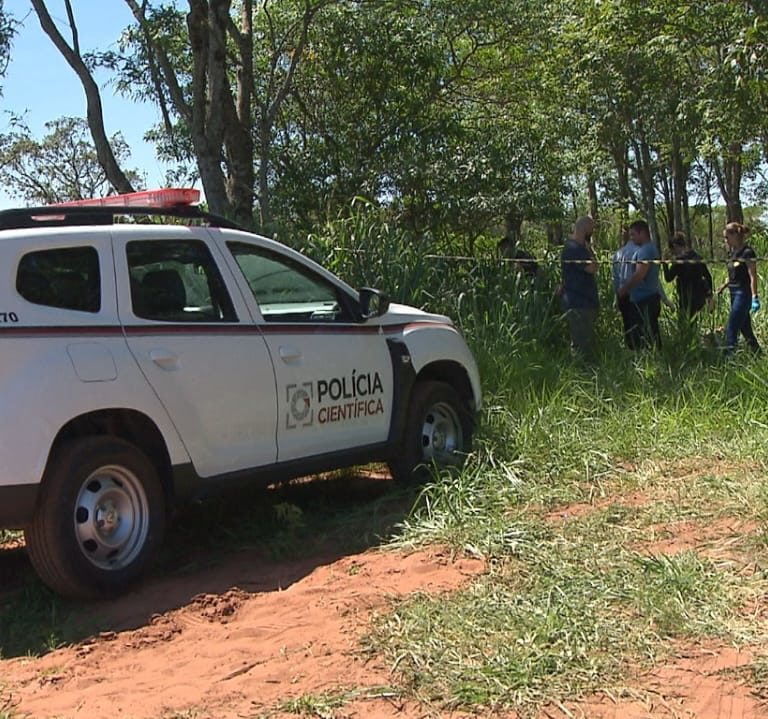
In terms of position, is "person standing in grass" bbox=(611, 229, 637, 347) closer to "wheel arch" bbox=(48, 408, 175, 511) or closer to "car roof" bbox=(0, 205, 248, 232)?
"car roof" bbox=(0, 205, 248, 232)

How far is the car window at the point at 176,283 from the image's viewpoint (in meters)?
5.14

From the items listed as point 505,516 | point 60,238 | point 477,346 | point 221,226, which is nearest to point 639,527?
point 505,516

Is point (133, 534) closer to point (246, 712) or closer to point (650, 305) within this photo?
point (246, 712)

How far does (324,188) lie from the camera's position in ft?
47.6

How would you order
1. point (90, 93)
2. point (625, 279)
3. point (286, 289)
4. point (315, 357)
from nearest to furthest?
1. point (315, 357)
2. point (286, 289)
3. point (625, 279)
4. point (90, 93)

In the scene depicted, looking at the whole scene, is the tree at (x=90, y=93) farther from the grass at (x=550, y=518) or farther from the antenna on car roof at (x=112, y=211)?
the antenna on car roof at (x=112, y=211)

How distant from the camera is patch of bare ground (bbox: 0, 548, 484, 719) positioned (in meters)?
3.72

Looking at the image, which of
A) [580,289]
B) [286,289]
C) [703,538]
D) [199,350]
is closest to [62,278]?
[199,350]

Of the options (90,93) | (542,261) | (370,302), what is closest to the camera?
(370,302)

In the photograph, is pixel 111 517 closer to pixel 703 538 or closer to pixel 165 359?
pixel 165 359

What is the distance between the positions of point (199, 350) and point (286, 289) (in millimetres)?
961

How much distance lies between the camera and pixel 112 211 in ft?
17.4

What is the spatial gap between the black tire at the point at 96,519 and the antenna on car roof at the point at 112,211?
3.69 feet

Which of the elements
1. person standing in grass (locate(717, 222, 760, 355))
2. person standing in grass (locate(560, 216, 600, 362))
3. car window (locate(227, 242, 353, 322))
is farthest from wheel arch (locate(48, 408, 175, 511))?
person standing in grass (locate(717, 222, 760, 355))
